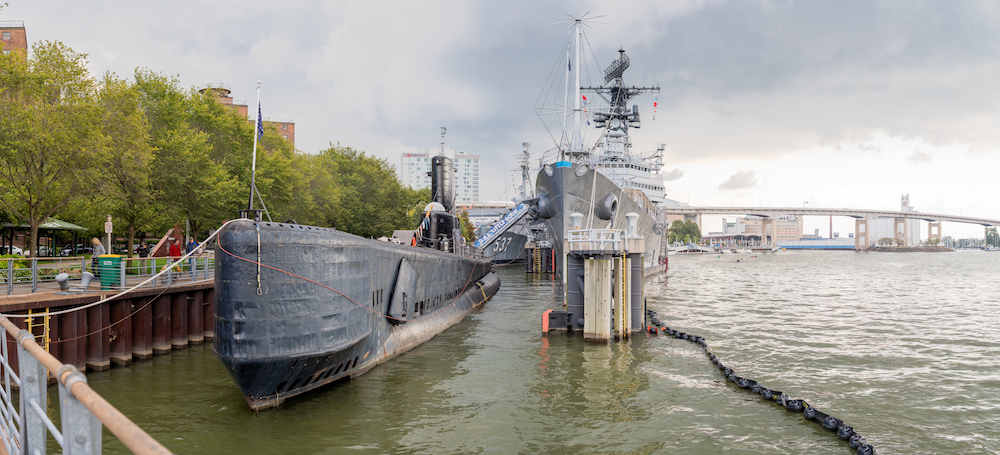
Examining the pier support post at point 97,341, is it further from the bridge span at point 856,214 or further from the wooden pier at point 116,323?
the bridge span at point 856,214

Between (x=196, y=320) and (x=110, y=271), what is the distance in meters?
3.08

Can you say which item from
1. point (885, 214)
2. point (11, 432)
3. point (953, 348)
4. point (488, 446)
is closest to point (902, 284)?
point (953, 348)

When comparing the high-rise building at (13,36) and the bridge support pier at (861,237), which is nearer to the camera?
the high-rise building at (13,36)

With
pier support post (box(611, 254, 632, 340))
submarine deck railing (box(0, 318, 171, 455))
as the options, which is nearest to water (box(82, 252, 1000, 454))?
pier support post (box(611, 254, 632, 340))

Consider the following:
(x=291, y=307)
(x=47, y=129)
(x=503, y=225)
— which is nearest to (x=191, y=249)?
(x=47, y=129)

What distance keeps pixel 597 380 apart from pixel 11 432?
11.5m

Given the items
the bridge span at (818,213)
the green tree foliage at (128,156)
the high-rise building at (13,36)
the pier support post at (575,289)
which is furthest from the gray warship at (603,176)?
the bridge span at (818,213)

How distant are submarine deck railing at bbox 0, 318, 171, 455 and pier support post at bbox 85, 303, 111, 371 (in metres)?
11.5

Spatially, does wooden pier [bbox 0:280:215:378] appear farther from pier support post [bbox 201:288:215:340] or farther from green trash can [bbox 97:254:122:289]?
green trash can [bbox 97:254:122:289]

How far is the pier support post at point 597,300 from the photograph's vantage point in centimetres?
1736

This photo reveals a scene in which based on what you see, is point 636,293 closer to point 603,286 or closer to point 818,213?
point 603,286

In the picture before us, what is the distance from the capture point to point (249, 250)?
33.3 feet

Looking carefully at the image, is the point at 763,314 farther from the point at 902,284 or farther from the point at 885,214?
the point at 885,214

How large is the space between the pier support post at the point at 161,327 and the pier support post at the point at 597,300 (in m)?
12.5
